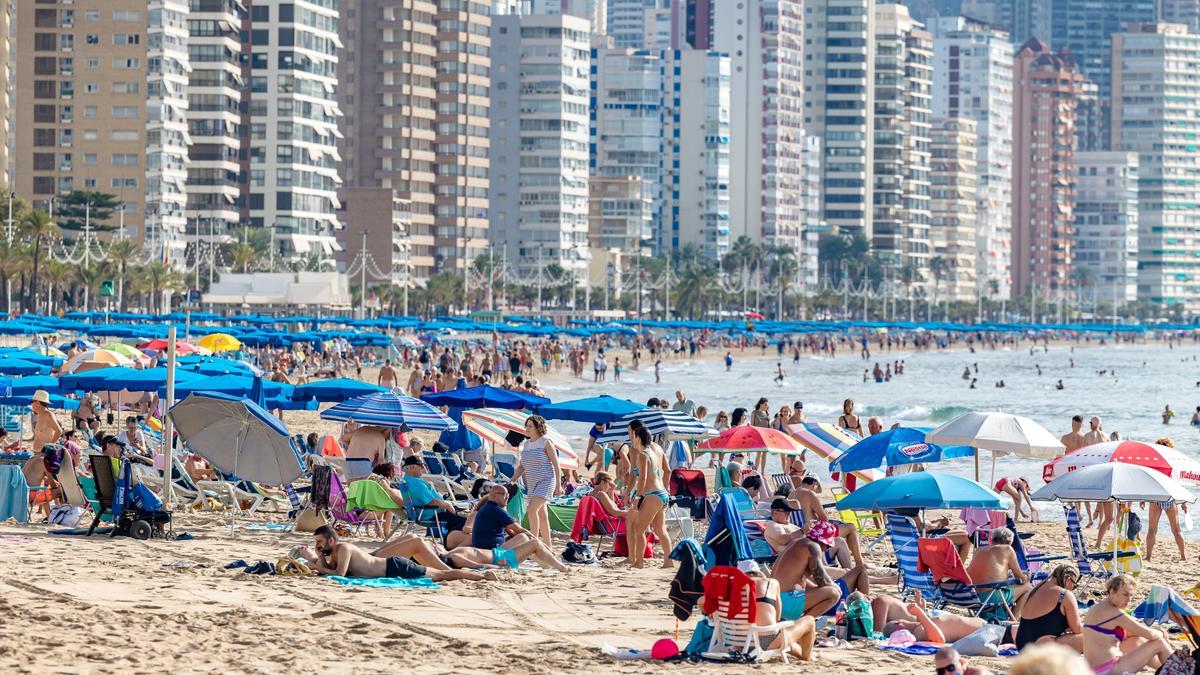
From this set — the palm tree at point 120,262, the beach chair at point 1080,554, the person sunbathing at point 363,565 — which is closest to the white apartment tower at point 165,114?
the palm tree at point 120,262

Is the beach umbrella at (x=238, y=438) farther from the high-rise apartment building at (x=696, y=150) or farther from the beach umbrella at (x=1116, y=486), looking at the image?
the high-rise apartment building at (x=696, y=150)

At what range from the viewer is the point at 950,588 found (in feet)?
43.6

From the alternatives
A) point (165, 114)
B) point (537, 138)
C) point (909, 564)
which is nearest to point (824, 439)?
point (909, 564)

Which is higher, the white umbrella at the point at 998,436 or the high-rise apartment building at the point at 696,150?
the high-rise apartment building at the point at 696,150

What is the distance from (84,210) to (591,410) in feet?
276

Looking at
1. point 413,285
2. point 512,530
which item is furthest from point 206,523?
point 413,285

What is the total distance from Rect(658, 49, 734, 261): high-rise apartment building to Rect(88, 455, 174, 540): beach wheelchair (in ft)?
513

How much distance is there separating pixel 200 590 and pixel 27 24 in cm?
10131

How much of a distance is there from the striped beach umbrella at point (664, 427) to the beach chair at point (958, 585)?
5.30 metres

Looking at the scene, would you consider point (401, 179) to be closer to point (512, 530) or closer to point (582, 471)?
point (582, 471)

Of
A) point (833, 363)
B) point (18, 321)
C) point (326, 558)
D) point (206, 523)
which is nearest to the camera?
point (326, 558)

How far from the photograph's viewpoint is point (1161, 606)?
37.9ft

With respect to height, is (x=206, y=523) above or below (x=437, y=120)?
below

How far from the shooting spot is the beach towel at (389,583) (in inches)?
525
